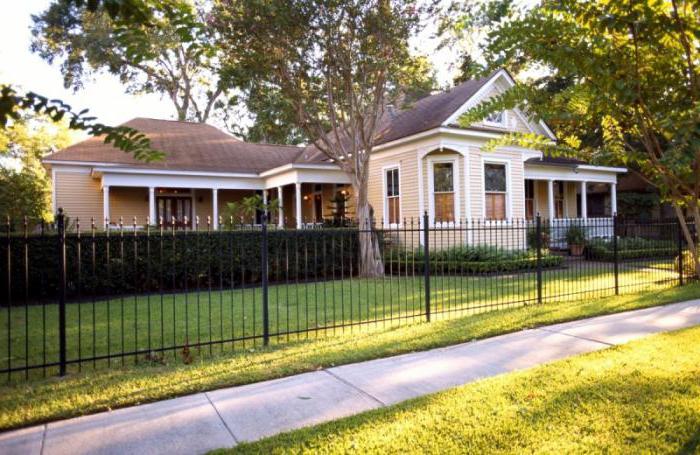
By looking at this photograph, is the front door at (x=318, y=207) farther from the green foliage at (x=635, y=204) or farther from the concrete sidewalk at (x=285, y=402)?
the green foliage at (x=635, y=204)

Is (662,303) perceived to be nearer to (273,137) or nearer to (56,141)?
(273,137)

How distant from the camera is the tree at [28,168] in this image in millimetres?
16719

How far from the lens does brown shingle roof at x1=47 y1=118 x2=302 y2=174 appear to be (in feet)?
62.0

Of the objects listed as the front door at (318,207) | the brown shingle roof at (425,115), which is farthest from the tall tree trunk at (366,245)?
the front door at (318,207)

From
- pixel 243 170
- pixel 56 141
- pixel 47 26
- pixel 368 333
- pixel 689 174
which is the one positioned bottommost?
pixel 368 333

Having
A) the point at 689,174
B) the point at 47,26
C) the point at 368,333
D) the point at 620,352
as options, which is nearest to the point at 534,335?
the point at 620,352

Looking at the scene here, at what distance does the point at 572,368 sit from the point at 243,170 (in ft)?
57.9

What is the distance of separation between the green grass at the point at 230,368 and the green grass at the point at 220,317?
1.01 feet

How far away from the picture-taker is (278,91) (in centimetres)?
1404

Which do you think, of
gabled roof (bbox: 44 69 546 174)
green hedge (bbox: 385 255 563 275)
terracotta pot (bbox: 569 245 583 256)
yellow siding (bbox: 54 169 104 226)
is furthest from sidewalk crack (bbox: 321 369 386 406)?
yellow siding (bbox: 54 169 104 226)

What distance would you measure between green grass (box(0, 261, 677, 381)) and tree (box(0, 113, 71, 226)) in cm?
865

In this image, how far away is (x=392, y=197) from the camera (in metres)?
18.4

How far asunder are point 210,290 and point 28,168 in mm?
31449

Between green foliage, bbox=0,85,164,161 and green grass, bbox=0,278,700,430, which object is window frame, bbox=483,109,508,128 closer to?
green grass, bbox=0,278,700,430
